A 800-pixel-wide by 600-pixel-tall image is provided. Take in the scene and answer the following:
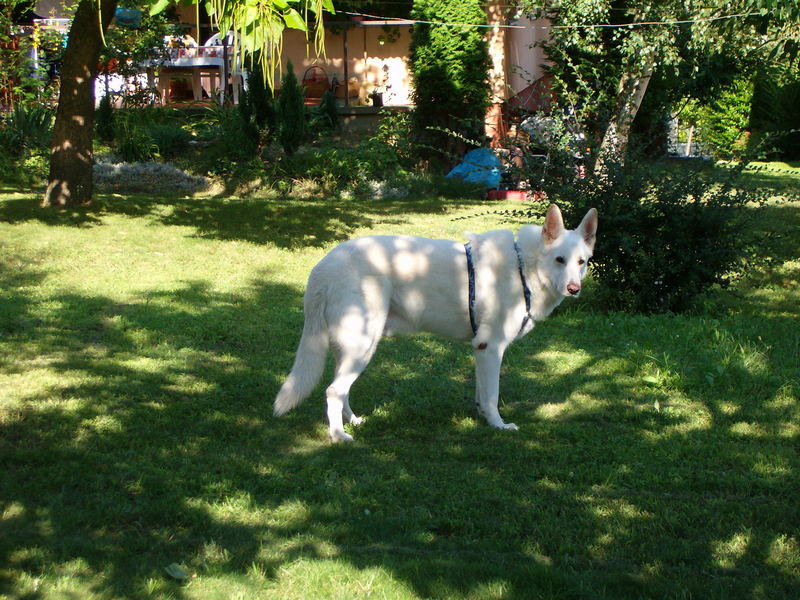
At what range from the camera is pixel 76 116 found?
13.4m

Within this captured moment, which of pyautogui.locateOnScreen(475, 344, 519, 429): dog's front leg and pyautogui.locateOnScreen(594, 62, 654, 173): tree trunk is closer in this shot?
pyautogui.locateOnScreen(475, 344, 519, 429): dog's front leg

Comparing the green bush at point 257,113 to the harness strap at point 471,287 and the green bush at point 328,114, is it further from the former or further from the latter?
the harness strap at point 471,287

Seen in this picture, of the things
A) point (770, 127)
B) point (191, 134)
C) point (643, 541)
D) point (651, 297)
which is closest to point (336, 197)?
point (191, 134)

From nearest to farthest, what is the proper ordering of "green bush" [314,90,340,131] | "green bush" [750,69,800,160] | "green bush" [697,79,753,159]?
1. "green bush" [314,90,340,131]
2. "green bush" [750,69,800,160]
3. "green bush" [697,79,753,159]

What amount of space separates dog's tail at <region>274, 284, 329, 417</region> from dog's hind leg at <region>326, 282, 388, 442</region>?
0.35ft

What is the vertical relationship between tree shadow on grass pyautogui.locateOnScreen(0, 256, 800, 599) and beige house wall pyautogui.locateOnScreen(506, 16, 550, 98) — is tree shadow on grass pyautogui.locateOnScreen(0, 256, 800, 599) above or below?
below

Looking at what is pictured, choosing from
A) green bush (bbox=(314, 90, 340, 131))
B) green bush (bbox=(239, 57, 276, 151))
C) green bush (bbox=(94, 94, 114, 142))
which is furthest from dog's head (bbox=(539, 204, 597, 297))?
green bush (bbox=(314, 90, 340, 131))

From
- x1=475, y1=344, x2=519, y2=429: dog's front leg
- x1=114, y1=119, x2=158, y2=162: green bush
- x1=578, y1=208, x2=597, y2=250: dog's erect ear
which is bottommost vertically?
x1=475, y1=344, x2=519, y2=429: dog's front leg

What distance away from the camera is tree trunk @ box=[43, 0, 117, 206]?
13.1 metres

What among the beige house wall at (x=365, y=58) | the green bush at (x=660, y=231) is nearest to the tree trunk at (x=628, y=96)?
the green bush at (x=660, y=231)

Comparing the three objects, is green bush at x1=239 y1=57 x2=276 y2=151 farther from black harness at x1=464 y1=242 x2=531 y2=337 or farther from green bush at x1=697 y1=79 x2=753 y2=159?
green bush at x1=697 y1=79 x2=753 y2=159

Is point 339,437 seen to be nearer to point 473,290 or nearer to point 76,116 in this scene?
point 473,290

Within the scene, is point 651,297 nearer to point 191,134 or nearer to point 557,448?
point 557,448

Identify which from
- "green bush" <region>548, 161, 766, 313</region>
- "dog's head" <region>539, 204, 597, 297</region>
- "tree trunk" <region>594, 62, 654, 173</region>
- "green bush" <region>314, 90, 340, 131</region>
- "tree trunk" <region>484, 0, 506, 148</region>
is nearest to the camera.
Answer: "dog's head" <region>539, 204, 597, 297</region>
